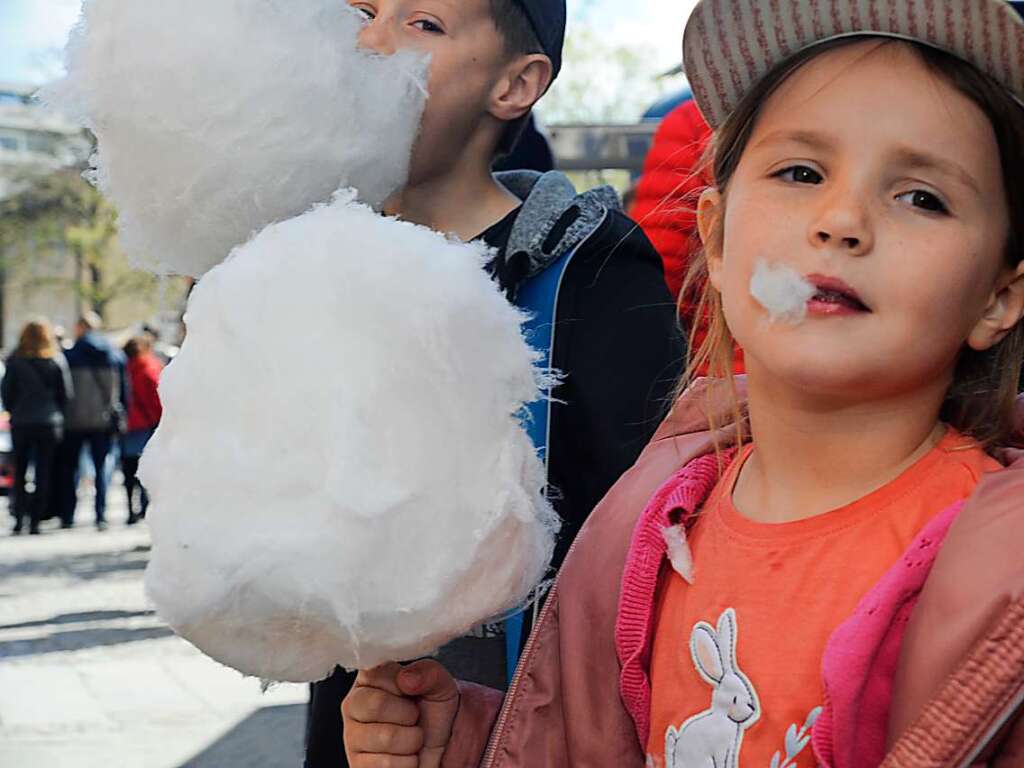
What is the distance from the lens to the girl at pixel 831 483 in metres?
1.18

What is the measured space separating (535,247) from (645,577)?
0.53 metres

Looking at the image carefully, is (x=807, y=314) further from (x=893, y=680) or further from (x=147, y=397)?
(x=147, y=397)

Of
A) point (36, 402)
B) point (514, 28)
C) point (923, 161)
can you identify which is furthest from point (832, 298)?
point (36, 402)

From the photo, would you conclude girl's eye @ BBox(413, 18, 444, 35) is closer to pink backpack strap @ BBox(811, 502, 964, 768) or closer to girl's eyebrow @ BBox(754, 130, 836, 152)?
girl's eyebrow @ BBox(754, 130, 836, 152)

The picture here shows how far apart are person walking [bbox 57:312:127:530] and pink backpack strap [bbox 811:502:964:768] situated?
974 centimetres

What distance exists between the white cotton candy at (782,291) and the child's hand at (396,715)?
55 centimetres

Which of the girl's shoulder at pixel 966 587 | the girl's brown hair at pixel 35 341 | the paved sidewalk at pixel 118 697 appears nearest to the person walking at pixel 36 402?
the girl's brown hair at pixel 35 341

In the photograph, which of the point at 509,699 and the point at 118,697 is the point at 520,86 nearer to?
the point at 509,699

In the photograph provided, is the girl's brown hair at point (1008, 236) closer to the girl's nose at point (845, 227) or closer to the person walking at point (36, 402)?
the girl's nose at point (845, 227)

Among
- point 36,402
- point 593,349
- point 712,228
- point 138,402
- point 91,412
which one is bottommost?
point 91,412

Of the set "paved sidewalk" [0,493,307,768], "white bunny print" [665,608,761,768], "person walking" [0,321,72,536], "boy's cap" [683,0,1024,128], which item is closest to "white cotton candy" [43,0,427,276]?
"boy's cap" [683,0,1024,128]

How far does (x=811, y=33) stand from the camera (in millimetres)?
1400

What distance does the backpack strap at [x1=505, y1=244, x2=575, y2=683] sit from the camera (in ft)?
5.63

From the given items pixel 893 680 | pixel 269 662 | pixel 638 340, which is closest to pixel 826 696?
pixel 893 680
